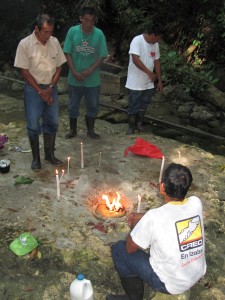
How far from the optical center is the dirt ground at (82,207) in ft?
12.2

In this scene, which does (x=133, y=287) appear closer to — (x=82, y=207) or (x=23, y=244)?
(x=23, y=244)

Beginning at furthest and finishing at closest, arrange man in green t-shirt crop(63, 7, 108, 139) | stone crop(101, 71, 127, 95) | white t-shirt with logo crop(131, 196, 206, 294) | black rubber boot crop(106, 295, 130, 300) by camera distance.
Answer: stone crop(101, 71, 127, 95)
man in green t-shirt crop(63, 7, 108, 139)
black rubber boot crop(106, 295, 130, 300)
white t-shirt with logo crop(131, 196, 206, 294)

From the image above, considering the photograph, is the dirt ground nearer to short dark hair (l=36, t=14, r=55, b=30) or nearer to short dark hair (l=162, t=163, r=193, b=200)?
short dark hair (l=162, t=163, r=193, b=200)

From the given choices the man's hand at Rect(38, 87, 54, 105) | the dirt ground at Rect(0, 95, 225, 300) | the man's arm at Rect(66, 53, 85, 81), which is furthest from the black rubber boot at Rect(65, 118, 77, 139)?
the man's hand at Rect(38, 87, 54, 105)

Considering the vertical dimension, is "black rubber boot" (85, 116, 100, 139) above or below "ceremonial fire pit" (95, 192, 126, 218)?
above

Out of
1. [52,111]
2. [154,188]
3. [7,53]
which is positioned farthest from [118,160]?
[7,53]

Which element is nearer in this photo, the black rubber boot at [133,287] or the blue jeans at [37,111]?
the black rubber boot at [133,287]

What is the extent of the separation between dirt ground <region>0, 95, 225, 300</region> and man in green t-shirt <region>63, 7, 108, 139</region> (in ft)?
3.33

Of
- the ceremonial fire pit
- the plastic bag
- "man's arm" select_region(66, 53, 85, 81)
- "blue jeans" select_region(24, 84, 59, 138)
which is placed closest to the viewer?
the plastic bag

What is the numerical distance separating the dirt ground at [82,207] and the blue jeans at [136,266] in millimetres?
Result: 565

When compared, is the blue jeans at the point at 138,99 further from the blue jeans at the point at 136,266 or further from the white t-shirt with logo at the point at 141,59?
the blue jeans at the point at 136,266

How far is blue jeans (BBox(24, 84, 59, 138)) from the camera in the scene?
5.29 metres

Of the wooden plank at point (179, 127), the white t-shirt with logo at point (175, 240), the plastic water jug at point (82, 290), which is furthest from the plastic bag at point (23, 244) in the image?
the wooden plank at point (179, 127)

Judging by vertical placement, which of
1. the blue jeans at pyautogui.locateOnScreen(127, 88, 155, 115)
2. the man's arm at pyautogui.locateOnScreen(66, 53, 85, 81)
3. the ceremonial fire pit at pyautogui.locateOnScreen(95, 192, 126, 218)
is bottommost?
the ceremonial fire pit at pyautogui.locateOnScreen(95, 192, 126, 218)
